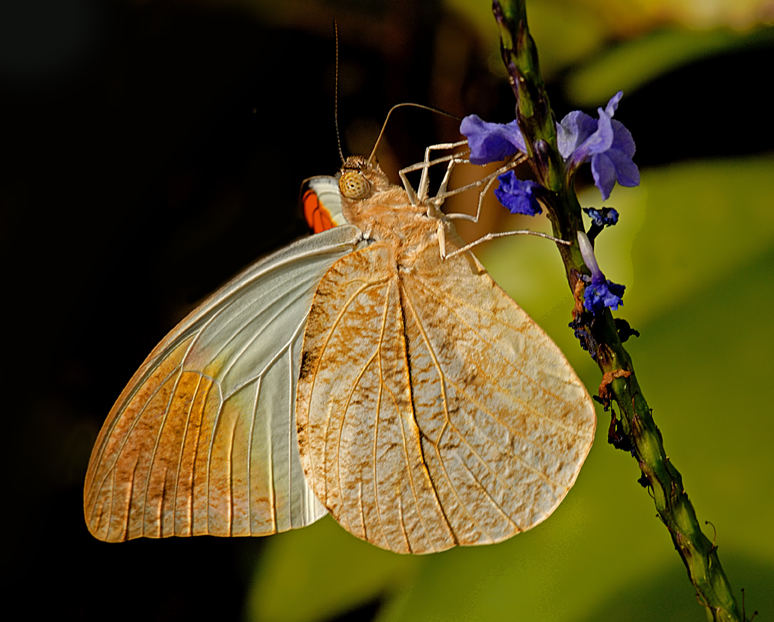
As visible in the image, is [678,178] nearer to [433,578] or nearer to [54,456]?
[433,578]

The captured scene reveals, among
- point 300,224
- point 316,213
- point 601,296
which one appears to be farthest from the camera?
point 300,224

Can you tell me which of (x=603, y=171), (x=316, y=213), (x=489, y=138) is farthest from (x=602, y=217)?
(x=316, y=213)

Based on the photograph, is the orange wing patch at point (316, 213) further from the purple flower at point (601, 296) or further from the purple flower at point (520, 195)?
the purple flower at point (601, 296)

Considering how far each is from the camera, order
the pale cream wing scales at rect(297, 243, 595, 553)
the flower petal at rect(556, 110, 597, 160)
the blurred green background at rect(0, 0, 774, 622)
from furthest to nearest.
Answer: the blurred green background at rect(0, 0, 774, 622), the pale cream wing scales at rect(297, 243, 595, 553), the flower petal at rect(556, 110, 597, 160)

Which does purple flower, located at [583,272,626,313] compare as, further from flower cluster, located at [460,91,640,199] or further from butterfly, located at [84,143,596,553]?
butterfly, located at [84,143,596,553]

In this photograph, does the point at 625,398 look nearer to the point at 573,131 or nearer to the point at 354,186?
the point at 573,131

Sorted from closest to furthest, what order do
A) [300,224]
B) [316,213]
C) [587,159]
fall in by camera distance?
1. [587,159]
2. [316,213]
3. [300,224]

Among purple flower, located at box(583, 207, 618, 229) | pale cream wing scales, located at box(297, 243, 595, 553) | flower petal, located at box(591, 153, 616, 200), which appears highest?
flower petal, located at box(591, 153, 616, 200)

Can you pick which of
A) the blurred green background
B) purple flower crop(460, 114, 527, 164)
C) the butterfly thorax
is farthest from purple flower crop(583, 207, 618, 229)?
the blurred green background
